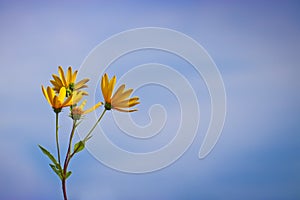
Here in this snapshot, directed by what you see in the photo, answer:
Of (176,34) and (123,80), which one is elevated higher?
(176,34)

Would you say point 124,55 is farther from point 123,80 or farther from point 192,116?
point 192,116

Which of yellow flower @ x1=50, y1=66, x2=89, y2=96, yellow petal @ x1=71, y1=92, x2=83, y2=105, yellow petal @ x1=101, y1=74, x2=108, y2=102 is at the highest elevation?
yellow petal @ x1=101, y1=74, x2=108, y2=102

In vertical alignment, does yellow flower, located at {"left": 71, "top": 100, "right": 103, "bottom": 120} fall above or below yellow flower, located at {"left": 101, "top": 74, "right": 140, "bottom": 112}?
below

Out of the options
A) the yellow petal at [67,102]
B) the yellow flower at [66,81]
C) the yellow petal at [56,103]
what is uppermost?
the yellow flower at [66,81]

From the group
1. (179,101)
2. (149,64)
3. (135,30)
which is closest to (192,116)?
(179,101)
